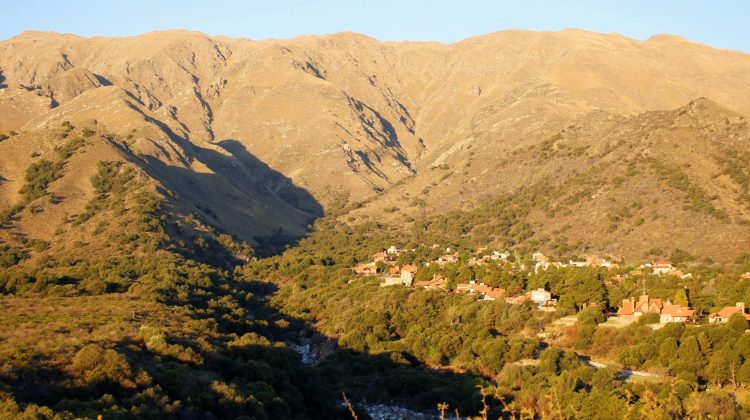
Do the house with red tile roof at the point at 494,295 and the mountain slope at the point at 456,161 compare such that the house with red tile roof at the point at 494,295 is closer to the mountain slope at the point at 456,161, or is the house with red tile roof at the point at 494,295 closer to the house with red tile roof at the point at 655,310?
the house with red tile roof at the point at 655,310

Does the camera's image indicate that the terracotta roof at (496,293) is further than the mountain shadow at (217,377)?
Yes

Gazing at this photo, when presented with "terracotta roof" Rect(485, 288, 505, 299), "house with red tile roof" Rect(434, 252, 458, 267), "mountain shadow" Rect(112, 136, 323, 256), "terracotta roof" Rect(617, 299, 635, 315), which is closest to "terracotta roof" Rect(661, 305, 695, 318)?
"terracotta roof" Rect(617, 299, 635, 315)

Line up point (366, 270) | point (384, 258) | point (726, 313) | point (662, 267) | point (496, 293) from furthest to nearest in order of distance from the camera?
1. point (384, 258)
2. point (366, 270)
3. point (662, 267)
4. point (496, 293)
5. point (726, 313)

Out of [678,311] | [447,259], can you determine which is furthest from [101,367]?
[447,259]

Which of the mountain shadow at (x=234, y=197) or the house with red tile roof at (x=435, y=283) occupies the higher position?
the mountain shadow at (x=234, y=197)

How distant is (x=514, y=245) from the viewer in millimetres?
105812

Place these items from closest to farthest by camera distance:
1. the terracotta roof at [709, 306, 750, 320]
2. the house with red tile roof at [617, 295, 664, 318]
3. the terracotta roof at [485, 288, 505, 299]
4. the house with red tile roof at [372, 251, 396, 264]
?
1. the terracotta roof at [709, 306, 750, 320]
2. the house with red tile roof at [617, 295, 664, 318]
3. the terracotta roof at [485, 288, 505, 299]
4. the house with red tile roof at [372, 251, 396, 264]

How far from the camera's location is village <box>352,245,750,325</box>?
2088 inches

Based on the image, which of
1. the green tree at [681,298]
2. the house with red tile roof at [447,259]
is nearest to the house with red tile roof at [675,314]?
the green tree at [681,298]

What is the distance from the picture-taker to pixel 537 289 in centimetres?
6625

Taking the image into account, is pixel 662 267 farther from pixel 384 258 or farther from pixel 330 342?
pixel 384 258

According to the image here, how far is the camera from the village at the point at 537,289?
53.0m

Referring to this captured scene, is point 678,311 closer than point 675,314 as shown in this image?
No

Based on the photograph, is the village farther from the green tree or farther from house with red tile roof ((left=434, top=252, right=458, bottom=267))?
the green tree
